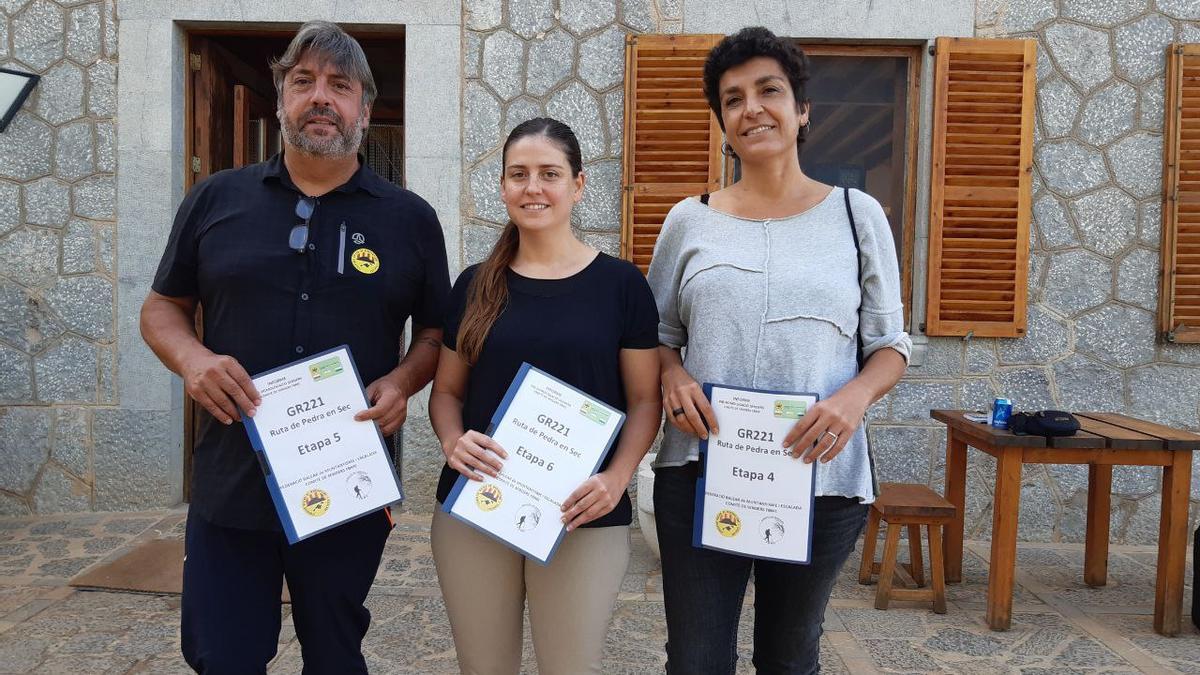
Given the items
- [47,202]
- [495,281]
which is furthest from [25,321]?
[495,281]

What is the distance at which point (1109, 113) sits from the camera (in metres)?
4.90

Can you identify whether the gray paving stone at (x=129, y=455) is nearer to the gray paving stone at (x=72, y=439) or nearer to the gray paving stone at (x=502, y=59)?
the gray paving stone at (x=72, y=439)

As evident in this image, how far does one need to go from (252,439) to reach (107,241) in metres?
3.84

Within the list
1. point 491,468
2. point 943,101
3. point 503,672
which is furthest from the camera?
point 943,101

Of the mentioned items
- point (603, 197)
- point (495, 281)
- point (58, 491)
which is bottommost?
point (58, 491)

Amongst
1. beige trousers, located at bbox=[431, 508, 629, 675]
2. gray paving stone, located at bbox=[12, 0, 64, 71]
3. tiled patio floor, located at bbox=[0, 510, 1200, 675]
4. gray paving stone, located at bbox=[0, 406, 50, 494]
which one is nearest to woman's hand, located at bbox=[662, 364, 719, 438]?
beige trousers, located at bbox=[431, 508, 629, 675]

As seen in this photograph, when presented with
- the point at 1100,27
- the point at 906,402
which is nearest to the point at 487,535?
the point at 906,402

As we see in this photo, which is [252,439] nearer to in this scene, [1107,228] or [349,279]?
[349,279]

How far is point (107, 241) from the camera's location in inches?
195

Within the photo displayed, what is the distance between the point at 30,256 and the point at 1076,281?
6.14 m

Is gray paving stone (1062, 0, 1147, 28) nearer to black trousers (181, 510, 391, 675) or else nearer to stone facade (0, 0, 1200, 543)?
stone facade (0, 0, 1200, 543)

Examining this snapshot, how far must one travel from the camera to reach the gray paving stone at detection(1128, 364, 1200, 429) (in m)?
4.94

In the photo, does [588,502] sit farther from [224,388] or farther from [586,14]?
Result: [586,14]

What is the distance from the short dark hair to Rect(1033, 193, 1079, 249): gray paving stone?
3.59 m
